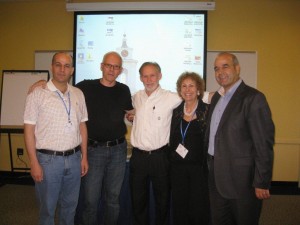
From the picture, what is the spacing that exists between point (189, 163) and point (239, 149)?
1.58 feet

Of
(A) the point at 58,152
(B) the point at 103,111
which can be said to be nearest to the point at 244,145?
(B) the point at 103,111

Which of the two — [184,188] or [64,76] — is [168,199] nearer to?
[184,188]

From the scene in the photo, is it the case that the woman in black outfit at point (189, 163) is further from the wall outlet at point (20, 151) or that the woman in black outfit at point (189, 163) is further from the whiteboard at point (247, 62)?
the wall outlet at point (20, 151)

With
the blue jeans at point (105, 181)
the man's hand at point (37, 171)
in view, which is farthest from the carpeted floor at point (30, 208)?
the man's hand at point (37, 171)

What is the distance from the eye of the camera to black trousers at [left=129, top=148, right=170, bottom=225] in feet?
7.24

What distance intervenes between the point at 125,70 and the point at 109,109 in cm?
207

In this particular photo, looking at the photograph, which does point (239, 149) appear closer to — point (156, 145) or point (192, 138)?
point (192, 138)

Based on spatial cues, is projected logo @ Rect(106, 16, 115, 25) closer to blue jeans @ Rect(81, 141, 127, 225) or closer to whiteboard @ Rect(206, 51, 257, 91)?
whiteboard @ Rect(206, 51, 257, 91)

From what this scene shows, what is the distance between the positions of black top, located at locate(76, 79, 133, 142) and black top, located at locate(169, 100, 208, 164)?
51 centimetres

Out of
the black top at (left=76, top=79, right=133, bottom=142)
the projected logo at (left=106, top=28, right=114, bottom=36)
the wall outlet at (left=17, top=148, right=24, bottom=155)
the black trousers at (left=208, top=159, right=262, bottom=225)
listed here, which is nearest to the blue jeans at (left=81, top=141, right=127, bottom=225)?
the black top at (left=76, top=79, right=133, bottom=142)

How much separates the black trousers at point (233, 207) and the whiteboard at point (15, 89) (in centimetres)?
355

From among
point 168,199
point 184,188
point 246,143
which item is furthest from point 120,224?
point 246,143

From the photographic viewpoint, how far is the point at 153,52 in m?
4.27

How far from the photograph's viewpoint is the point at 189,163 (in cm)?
213
